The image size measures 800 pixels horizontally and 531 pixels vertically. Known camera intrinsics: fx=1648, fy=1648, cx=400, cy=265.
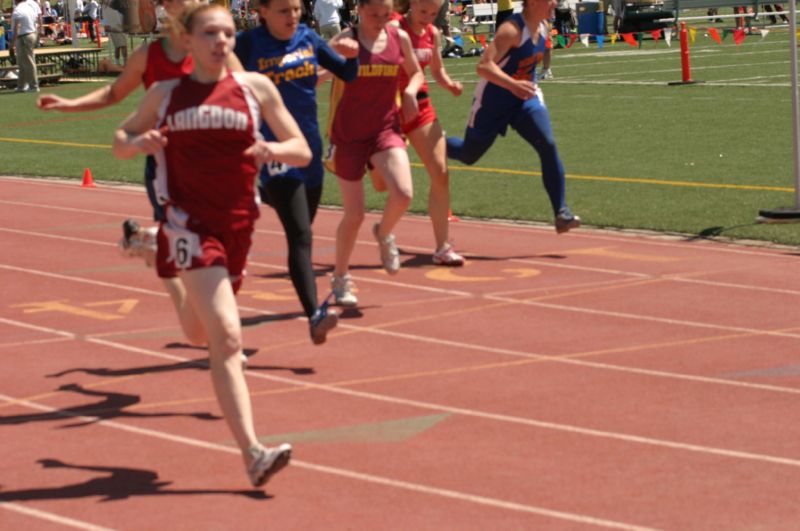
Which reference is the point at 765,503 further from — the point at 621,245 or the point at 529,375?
the point at 621,245

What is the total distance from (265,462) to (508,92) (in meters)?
6.97

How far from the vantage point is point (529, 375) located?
898 centimetres

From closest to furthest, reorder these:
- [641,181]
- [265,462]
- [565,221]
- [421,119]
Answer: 1. [265,462]
2. [421,119]
3. [565,221]
4. [641,181]

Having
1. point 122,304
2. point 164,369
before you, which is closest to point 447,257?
point 122,304

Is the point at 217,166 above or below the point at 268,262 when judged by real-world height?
above

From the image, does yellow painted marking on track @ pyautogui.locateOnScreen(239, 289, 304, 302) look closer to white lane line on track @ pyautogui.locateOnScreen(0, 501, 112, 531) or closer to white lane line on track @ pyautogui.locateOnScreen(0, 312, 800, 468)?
white lane line on track @ pyautogui.locateOnScreen(0, 312, 800, 468)

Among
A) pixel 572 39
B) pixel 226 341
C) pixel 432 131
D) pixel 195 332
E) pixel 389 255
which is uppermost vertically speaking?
pixel 432 131

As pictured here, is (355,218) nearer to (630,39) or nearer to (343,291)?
(343,291)

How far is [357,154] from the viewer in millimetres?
11008

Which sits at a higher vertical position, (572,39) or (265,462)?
(265,462)

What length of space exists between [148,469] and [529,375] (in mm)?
2495

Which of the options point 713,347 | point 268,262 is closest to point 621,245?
point 268,262

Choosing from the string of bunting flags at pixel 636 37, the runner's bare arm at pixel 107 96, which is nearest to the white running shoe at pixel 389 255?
the runner's bare arm at pixel 107 96

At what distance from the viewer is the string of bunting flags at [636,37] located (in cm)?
4012
